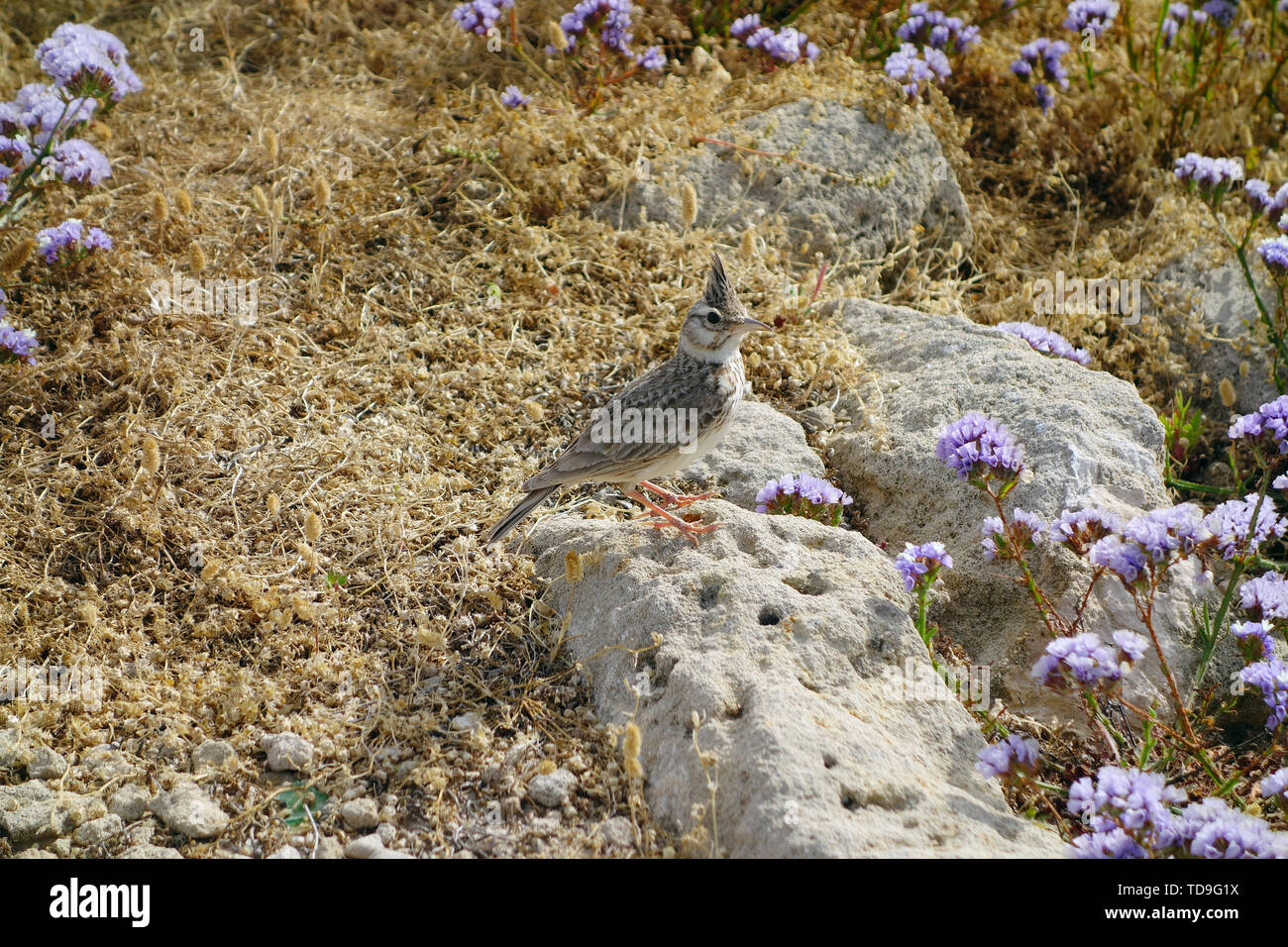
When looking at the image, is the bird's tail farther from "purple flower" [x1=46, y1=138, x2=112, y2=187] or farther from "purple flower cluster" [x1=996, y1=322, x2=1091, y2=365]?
"purple flower" [x1=46, y1=138, x2=112, y2=187]

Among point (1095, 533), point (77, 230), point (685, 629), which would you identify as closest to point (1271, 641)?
point (1095, 533)

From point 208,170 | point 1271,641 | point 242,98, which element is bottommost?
point 1271,641

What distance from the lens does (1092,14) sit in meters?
7.76

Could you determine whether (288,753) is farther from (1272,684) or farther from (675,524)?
(1272,684)

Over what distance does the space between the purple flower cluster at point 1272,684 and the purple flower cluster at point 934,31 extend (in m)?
5.31

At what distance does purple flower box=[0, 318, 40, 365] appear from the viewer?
5.30 meters

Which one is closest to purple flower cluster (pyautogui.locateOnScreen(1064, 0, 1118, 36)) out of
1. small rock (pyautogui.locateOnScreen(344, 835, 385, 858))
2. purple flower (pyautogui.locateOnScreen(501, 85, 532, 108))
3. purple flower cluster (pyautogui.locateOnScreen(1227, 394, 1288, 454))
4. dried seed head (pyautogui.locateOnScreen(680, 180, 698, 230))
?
dried seed head (pyautogui.locateOnScreen(680, 180, 698, 230))

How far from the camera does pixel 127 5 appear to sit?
8633 millimetres

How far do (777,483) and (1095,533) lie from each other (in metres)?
1.33

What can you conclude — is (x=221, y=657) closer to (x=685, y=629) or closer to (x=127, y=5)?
(x=685, y=629)

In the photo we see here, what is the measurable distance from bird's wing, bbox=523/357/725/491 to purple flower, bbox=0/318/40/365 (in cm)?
264

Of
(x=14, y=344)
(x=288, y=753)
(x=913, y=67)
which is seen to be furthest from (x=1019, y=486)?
(x=14, y=344)

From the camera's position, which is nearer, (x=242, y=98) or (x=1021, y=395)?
(x=1021, y=395)

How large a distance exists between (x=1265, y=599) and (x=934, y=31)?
200 inches
